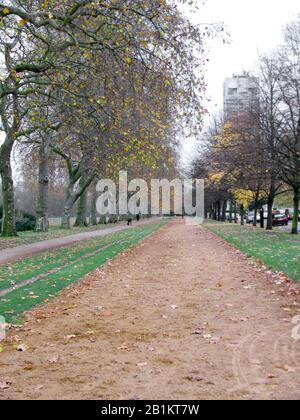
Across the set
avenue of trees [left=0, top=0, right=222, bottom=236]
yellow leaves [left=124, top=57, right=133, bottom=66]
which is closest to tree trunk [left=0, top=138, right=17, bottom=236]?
avenue of trees [left=0, top=0, right=222, bottom=236]

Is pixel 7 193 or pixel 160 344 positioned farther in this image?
pixel 7 193

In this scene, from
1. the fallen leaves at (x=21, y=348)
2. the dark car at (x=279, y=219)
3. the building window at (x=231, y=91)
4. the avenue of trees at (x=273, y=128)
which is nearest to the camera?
the fallen leaves at (x=21, y=348)

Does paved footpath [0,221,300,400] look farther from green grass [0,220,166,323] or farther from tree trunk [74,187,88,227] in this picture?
tree trunk [74,187,88,227]

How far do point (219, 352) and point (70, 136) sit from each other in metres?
16.9

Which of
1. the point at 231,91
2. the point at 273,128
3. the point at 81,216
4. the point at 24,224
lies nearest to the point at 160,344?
the point at 273,128

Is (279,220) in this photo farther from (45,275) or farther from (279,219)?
(45,275)

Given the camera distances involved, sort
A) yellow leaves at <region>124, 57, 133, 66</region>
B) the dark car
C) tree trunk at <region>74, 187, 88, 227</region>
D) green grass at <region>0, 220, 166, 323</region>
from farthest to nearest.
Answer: the dark car < tree trunk at <region>74, 187, 88, 227</region> < yellow leaves at <region>124, 57, 133, 66</region> < green grass at <region>0, 220, 166, 323</region>

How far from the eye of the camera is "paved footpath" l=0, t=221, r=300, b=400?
4574 millimetres

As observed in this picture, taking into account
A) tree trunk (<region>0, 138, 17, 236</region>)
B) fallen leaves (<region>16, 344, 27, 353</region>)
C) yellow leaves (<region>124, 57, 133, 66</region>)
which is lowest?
Result: fallen leaves (<region>16, 344, 27, 353</region>)

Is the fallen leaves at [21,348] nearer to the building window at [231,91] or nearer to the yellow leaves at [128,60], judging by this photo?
the yellow leaves at [128,60]

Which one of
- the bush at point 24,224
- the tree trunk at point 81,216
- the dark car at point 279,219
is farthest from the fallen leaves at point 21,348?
the dark car at point 279,219

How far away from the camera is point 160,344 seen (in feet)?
19.9

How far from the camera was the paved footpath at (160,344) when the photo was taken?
4574 millimetres
